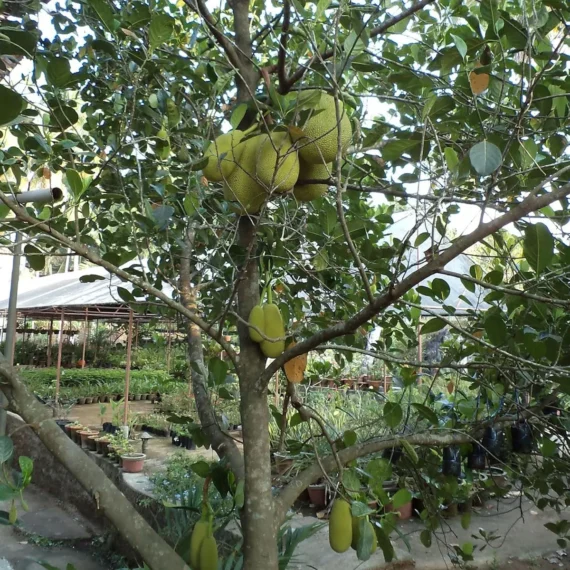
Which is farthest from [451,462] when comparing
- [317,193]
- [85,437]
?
[85,437]

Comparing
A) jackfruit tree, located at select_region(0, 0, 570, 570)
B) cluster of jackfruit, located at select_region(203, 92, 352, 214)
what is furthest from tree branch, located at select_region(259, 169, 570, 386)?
cluster of jackfruit, located at select_region(203, 92, 352, 214)

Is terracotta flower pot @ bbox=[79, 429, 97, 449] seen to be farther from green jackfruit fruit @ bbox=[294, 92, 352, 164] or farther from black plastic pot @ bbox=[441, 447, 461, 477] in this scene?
green jackfruit fruit @ bbox=[294, 92, 352, 164]

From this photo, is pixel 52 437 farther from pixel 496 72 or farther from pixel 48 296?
pixel 48 296

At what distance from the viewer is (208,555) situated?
3.71ft

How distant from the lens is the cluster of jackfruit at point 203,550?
1132 millimetres

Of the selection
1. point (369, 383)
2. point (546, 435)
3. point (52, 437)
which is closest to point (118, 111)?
point (52, 437)

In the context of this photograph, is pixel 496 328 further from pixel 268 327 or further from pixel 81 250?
pixel 81 250

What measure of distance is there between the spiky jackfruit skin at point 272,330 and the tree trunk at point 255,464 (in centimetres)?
3

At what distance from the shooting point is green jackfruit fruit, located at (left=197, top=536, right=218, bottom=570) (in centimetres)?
113

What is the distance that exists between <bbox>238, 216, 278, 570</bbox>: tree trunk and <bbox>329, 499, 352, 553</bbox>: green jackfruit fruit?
0.13m

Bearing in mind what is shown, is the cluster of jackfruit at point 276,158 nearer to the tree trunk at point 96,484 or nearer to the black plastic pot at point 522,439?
the tree trunk at point 96,484

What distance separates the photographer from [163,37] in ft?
3.18

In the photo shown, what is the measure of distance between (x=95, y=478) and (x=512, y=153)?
0.94 metres

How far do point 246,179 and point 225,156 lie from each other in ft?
0.17
